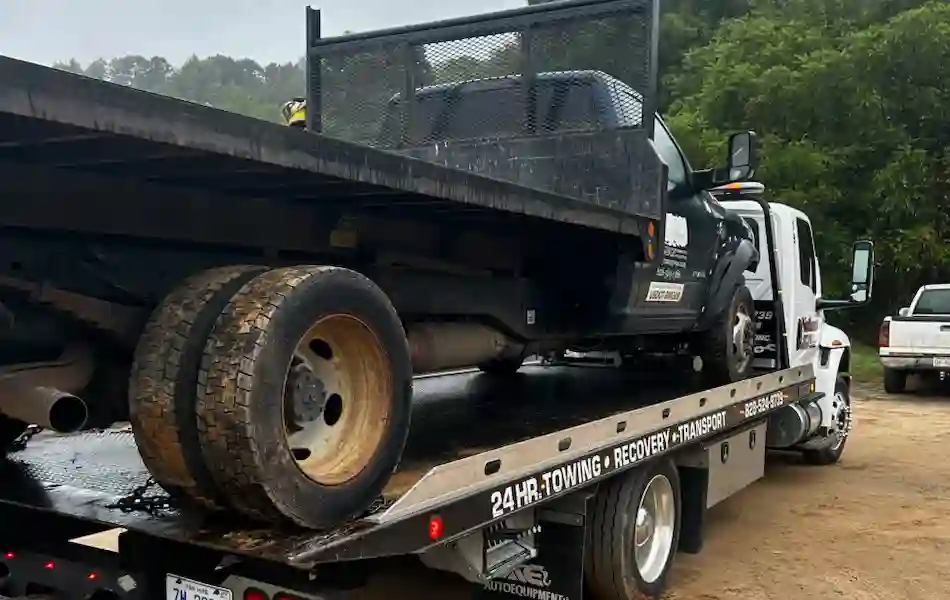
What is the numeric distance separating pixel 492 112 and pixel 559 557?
2.64m

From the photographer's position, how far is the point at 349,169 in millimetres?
2750

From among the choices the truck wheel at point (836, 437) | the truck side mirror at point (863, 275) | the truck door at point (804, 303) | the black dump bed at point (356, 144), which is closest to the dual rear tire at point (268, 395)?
the black dump bed at point (356, 144)

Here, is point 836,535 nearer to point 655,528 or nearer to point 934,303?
point 655,528

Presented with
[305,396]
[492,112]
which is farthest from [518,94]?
[305,396]

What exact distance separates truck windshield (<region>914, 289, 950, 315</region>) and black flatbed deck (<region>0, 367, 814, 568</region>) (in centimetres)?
1015

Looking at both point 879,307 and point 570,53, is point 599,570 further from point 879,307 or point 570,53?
point 879,307

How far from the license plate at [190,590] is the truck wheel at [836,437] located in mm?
6909

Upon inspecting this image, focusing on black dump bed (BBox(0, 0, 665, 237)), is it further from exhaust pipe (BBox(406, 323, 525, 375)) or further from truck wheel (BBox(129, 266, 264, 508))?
exhaust pipe (BBox(406, 323, 525, 375))

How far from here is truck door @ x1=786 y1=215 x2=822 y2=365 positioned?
314 inches

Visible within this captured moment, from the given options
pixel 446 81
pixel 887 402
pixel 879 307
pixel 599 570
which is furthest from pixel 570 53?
pixel 879 307

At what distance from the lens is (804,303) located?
8273 mm

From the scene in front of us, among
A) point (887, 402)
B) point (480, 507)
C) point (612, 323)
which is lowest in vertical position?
point (887, 402)

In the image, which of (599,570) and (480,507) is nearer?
(480,507)

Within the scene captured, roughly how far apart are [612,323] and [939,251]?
644 inches
